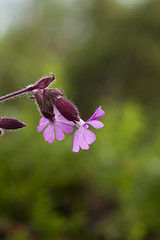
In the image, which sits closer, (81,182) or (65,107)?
(65,107)

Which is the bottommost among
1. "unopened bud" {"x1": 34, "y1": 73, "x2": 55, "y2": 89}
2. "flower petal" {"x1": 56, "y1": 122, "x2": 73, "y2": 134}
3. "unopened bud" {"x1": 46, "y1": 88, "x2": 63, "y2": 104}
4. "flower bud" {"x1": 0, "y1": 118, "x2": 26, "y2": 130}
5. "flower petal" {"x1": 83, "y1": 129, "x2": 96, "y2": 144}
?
"flower petal" {"x1": 83, "y1": 129, "x2": 96, "y2": 144}

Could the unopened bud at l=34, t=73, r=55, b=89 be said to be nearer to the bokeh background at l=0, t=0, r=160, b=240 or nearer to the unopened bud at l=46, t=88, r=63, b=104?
the unopened bud at l=46, t=88, r=63, b=104

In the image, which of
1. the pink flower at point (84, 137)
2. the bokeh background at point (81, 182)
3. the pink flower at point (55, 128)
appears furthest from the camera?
the bokeh background at point (81, 182)

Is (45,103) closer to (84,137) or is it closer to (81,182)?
(84,137)

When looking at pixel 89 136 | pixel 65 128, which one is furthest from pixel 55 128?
pixel 89 136

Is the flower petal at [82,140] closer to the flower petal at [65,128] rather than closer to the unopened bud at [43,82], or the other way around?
the flower petal at [65,128]

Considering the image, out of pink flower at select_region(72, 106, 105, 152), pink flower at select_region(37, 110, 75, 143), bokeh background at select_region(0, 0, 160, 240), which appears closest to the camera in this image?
pink flower at select_region(72, 106, 105, 152)

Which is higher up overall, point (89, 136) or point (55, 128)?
point (55, 128)

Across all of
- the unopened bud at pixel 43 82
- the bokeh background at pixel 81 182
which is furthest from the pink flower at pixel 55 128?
the bokeh background at pixel 81 182

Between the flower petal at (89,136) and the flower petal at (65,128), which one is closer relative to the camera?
the flower petal at (89,136)

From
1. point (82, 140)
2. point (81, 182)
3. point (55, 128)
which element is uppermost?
point (81, 182)

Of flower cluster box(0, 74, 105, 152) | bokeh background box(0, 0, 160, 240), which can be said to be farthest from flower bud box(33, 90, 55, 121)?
bokeh background box(0, 0, 160, 240)
